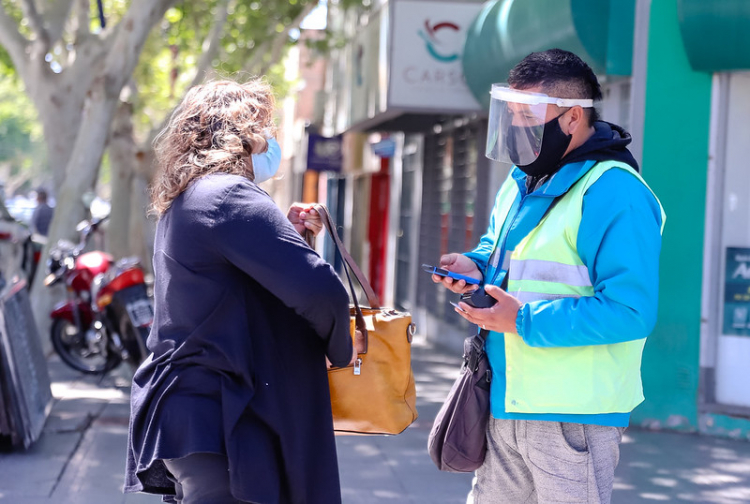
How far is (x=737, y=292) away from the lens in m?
7.12

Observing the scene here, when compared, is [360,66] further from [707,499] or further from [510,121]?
[510,121]

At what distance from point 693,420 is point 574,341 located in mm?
4934

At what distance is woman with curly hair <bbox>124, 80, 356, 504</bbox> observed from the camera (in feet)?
8.29

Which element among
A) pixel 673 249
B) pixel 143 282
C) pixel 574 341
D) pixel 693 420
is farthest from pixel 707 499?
pixel 143 282

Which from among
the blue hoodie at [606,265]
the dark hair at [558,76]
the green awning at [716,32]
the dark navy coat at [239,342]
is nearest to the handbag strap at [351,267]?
the dark navy coat at [239,342]

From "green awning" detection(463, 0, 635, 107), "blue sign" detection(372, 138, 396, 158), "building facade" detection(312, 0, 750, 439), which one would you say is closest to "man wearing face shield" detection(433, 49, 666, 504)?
"building facade" detection(312, 0, 750, 439)

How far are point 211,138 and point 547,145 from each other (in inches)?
37.2

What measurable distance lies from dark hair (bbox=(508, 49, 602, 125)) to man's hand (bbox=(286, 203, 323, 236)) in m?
0.70

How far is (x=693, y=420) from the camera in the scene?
23.5ft

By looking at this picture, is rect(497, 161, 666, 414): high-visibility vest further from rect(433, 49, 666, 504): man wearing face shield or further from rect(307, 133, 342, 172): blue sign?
rect(307, 133, 342, 172): blue sign

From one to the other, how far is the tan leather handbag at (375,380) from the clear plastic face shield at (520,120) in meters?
0.57

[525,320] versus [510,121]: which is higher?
[510,121]

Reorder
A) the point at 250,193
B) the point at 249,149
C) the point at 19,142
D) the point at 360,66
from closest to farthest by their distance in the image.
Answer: the point at 250,193 → the point at 249,149 → the point at 360,66 → the point at 19,142

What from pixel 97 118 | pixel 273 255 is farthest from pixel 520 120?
pixel 97 118
